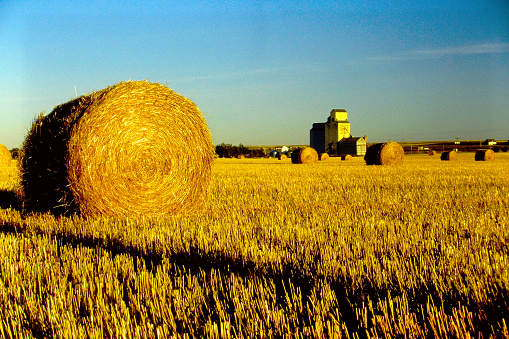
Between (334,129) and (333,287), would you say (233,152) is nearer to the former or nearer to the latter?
(334,129)

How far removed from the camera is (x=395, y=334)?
2.30m

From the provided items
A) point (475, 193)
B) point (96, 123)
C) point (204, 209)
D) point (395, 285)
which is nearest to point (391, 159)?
point (475, 193)

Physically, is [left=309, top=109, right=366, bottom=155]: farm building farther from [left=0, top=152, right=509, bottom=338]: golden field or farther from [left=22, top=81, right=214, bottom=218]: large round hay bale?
[left=0, top=152, right=509, bottom=338]: golden field

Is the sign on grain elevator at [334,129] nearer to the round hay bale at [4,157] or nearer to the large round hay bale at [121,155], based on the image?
the round hay bale at [4,157]

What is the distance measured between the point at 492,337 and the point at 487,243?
2386 millimetres

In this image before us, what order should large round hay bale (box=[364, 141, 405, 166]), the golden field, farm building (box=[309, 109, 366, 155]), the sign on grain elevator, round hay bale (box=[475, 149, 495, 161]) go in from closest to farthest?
1. the golden field
2. large round hay bale (box=[364, 141, 405, 166])
3. round hay bale (box=[475, 149, 495, 161])
4. farm building (box=[309, 109, 366, 155])
5. the sign on grain elevator

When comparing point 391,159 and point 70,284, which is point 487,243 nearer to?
point 70,284

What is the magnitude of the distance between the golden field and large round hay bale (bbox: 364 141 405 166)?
53.7 ft

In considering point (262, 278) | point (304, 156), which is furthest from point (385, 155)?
point (262, 278)

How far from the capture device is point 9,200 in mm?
8516

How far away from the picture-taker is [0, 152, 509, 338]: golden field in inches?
94.9

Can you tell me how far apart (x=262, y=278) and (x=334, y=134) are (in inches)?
3596

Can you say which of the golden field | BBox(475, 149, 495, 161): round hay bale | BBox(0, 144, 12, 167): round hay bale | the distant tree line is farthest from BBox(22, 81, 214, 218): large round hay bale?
the distant tree line

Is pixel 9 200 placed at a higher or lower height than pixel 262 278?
higher
